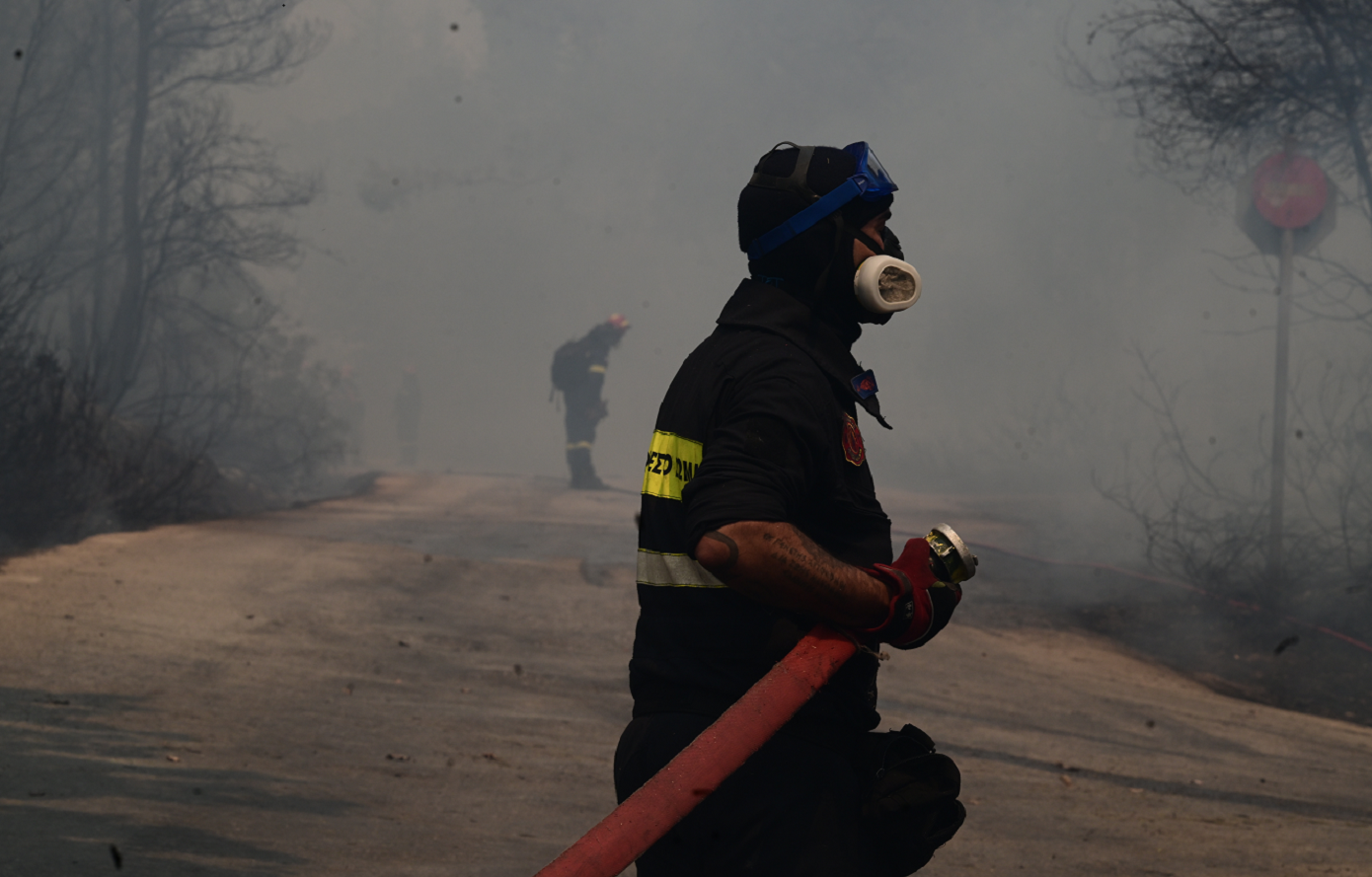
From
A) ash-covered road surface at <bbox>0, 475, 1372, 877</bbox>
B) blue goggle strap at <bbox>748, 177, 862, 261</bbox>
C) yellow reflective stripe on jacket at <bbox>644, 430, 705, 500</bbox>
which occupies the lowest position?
ash-covered road surface at <bbox>0, 475, 1372, 877</bbox>

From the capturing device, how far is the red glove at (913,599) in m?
1.75

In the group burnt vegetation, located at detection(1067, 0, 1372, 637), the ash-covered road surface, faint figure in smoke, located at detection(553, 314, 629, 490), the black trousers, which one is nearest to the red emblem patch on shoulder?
the black trousers

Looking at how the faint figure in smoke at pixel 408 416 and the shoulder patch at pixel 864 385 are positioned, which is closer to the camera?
the shoulder patch at pixel 864 385

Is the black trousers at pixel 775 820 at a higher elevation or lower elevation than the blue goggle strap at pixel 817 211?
lower

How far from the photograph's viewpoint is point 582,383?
761 inches

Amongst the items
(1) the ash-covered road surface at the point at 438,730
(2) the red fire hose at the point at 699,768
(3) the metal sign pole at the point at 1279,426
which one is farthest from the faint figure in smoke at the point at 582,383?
(2) the red fire hose at the point at 699,768

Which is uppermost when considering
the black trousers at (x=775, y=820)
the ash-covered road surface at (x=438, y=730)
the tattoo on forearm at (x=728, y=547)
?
the tattoo on forearm at (x=728, y=547)

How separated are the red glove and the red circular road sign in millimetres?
10275

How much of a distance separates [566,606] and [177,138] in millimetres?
15979

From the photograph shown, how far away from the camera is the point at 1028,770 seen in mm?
5203

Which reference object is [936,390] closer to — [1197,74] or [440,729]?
[1197,74]

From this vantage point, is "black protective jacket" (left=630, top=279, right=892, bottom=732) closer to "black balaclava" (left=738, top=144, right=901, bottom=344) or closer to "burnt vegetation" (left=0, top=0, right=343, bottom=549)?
"black balaclava" (left=738, top=144, right=901, bottom=344)

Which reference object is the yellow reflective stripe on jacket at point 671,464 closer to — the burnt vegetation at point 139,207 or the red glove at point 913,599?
the red glove at point 913,599

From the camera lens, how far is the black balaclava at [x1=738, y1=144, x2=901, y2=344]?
198cm
